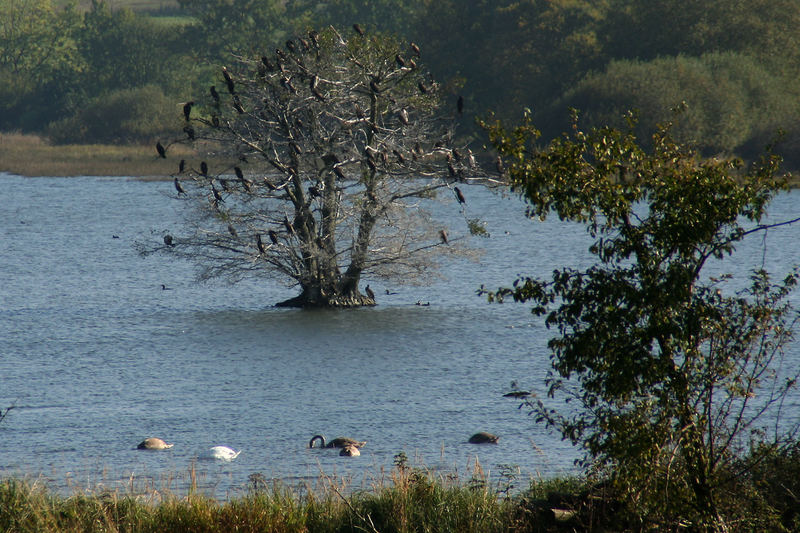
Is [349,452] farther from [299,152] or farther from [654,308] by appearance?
[299,152]

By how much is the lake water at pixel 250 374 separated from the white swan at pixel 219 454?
0.20m

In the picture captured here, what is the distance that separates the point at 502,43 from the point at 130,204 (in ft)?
89.6

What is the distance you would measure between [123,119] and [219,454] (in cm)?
8247

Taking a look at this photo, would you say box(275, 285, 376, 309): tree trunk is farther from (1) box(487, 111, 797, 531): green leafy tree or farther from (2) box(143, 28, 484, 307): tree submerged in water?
(1) box(487, 111, 797, 531): green leafy tree

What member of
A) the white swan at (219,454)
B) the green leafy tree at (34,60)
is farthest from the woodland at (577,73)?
→ the white swan at (219,454)

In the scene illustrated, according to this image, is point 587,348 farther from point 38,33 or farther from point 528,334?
point 38,33

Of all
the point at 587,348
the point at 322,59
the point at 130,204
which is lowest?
the point at 130,204

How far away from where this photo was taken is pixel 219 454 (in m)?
16.9

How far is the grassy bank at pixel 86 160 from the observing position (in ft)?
269

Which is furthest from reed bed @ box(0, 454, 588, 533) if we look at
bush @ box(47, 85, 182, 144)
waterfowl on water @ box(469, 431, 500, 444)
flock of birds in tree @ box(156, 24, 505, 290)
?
bush @ box(47, 85, 182, 144)

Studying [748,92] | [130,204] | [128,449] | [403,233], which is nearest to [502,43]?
[748,92]

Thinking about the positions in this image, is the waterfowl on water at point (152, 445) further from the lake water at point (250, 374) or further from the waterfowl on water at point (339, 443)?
the waterfowl on water at point (339, 443)

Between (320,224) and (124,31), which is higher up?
(124,31)

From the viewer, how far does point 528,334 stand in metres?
28.4
